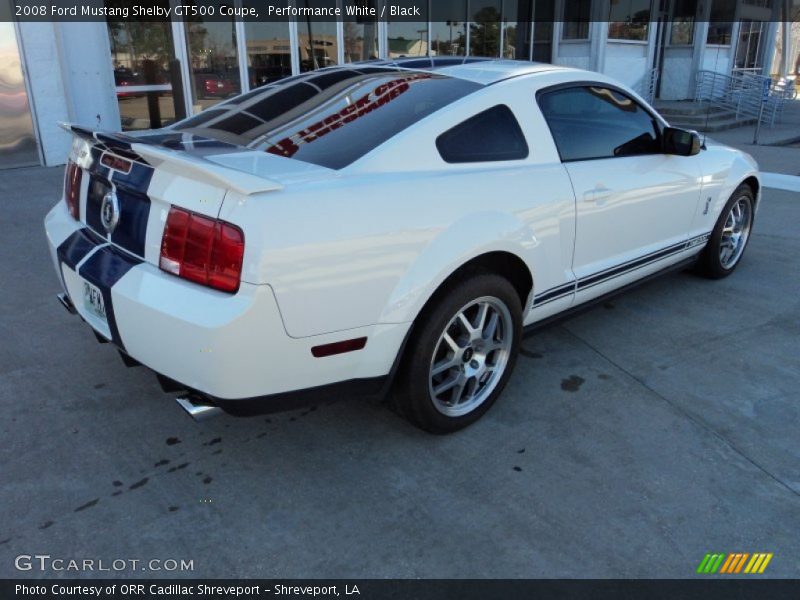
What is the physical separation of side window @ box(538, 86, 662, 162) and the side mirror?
56mm

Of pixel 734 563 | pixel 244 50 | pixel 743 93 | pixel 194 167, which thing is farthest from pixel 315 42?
pixel 743 93

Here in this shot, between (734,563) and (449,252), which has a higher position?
(449,252)

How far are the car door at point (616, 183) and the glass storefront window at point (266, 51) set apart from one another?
819 centimetres

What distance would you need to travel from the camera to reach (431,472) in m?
2.78

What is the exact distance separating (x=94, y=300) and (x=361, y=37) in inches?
415

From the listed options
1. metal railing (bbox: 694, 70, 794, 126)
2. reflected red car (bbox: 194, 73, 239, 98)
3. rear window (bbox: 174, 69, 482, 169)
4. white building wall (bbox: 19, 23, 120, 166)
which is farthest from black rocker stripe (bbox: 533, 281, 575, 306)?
metal railing (bbox: 694, 70, 794, 126)

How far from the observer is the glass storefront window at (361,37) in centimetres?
1180

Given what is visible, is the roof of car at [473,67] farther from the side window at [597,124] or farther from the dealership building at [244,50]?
the dealership building at [244,50]

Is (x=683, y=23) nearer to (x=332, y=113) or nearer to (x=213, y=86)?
(x=213, y=86)

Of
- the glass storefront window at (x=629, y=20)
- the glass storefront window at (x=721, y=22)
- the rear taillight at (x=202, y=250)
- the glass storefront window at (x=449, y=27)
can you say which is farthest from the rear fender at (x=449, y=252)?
the glass storefront window at (x=721, y=22)

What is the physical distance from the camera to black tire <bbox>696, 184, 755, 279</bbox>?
188 inches

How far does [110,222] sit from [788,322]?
13.5ft

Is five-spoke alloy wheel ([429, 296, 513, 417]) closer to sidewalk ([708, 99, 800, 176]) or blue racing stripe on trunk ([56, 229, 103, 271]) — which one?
blue racing stripe on trunk ([56, 229, 103, 271])

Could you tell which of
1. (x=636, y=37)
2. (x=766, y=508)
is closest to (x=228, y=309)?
(x=766, y=508)
